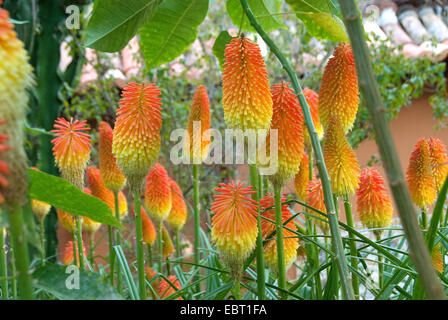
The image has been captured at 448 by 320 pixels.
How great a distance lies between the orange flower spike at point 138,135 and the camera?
0.75m

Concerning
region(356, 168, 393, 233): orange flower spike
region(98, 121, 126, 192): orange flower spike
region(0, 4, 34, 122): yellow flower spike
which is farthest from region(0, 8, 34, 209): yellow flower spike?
region(356, 168, 393, 233): orange flower spike

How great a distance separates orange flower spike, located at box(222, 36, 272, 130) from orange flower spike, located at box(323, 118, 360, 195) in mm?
201

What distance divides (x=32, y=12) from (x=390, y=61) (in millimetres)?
2749

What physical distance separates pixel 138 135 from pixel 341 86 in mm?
435

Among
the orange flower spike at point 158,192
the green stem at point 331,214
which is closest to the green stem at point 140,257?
the green stem at point 331,214

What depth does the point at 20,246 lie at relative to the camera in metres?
0.36

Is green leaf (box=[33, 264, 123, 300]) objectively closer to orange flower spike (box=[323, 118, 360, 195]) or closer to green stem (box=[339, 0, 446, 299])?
green stem (box=[339, 0, 446, 299])

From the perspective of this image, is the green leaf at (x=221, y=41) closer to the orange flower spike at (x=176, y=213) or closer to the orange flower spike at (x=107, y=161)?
the orange flower spike at (x=107, y=161)

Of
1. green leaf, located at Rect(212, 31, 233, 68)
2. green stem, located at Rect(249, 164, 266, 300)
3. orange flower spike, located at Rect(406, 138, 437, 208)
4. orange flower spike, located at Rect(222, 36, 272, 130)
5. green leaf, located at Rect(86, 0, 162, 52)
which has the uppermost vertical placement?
green leaf, located at Rect(212, 31, 233, 68)

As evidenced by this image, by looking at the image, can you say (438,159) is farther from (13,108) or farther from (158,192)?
(13,108)

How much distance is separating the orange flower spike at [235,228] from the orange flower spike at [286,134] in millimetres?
68

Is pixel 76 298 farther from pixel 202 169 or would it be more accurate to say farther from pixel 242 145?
pixel 202 169

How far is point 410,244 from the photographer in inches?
16.2

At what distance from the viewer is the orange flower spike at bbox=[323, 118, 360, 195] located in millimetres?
898
